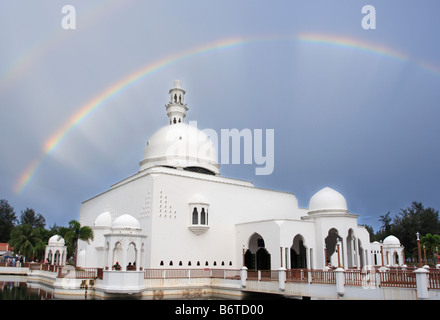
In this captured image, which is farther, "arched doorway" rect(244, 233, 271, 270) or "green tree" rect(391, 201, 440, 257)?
"green tree" rect(391, 201, 440, 257)

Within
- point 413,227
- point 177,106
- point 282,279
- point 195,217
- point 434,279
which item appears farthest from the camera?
point 413,227

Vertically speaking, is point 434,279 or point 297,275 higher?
point 434,279

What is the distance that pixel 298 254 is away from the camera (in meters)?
31.1

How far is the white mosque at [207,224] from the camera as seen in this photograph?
86.8ft

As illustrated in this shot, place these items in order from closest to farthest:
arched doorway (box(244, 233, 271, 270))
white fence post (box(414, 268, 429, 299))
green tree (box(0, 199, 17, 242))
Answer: white fence post (box(414, 268, 429, 299)) → arched doorway (box(244, 233, 271, 270)) → green tree (box(0, 199, 17, 242))

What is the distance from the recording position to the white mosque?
86.8 feet

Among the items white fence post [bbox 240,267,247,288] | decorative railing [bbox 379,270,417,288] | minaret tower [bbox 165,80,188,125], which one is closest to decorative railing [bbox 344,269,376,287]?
decorative railing [bbox 379,270,417,288]

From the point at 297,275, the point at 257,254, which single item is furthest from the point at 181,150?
the point at 297,275

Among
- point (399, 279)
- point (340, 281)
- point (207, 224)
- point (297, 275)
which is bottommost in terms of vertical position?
point (340, 281)

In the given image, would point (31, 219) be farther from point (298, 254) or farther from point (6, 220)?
point (298, 254)

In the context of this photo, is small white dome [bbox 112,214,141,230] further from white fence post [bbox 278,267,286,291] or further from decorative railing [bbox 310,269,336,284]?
decorative railing [bbox 310,269,336,284]

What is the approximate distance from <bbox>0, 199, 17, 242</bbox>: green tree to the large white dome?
53.5 meters

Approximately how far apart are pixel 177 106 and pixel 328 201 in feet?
61.2
